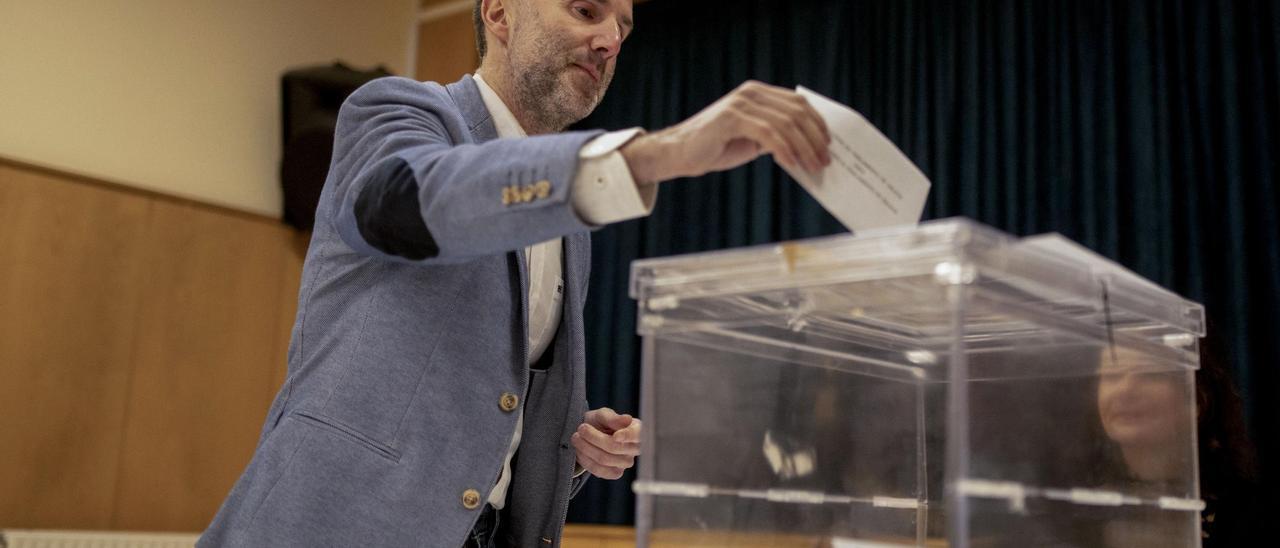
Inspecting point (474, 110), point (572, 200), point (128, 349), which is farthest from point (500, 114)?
point (128, 349)

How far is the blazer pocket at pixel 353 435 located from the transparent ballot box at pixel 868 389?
372 mm

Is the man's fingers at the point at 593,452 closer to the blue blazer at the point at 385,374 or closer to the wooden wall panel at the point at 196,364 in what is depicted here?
the blue blazer at the point at 385,374

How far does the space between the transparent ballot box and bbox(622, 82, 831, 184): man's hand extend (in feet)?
0.25

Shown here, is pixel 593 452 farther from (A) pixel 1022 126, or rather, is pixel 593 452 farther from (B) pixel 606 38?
(A) pixel 1022 126

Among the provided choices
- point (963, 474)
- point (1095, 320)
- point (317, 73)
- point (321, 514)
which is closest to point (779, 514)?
point (963, 474)

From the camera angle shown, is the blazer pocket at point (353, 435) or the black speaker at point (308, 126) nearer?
the blazer pocket at point (353, 435)

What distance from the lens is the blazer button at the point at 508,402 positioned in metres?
1.25

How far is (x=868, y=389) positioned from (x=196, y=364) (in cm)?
403

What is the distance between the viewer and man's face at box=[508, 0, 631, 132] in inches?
58.4

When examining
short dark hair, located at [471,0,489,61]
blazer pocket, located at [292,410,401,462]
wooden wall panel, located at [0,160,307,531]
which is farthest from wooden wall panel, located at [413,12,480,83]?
blazer pocket, located at [292,410,401,462]

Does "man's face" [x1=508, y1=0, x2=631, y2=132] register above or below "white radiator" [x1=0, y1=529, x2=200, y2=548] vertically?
above

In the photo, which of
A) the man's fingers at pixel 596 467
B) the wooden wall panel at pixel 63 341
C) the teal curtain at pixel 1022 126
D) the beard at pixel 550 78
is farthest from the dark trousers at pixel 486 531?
the wooden wall panel at pixel 63 341

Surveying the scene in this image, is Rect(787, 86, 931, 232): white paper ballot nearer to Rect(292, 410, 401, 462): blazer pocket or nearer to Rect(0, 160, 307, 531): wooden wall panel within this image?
Rect(292, 410, 401, 462): blazer pocket

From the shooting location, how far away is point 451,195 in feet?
3.24
